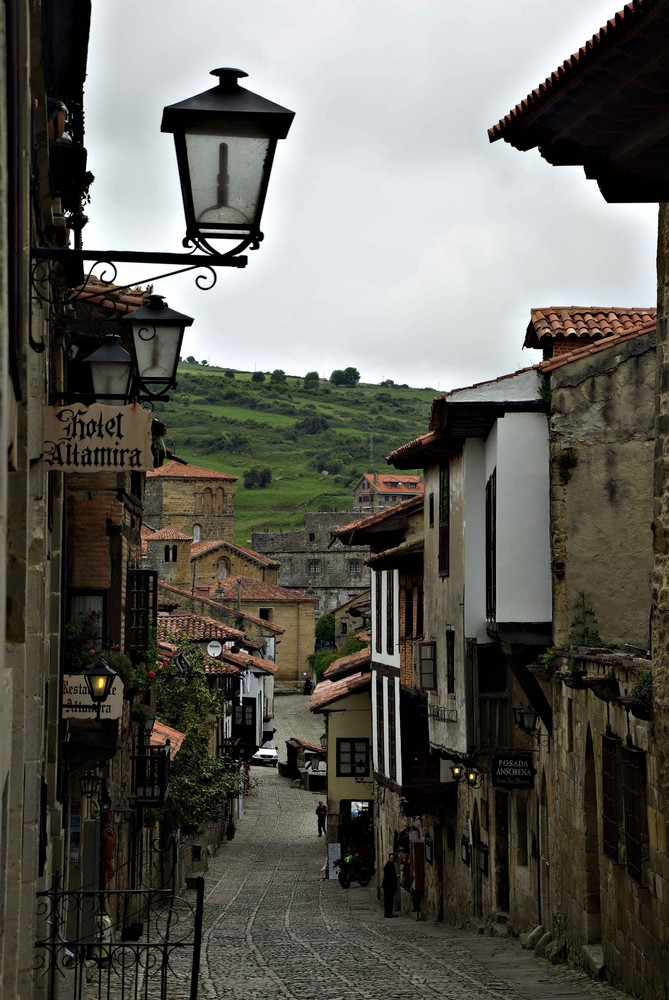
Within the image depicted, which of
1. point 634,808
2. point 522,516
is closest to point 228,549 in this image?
point 522,516

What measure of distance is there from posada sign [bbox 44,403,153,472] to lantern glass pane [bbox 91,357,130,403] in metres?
1.87

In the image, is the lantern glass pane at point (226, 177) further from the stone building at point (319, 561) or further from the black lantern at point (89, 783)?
the stone building at point (319, 561)

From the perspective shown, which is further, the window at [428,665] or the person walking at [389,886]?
the person walking at [389,886]

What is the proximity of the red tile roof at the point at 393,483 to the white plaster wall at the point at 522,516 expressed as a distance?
126068mm

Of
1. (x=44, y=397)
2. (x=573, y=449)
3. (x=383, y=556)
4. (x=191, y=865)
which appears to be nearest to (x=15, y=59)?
(x=44, y=397)

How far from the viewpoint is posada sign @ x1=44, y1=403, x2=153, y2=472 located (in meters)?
8.69

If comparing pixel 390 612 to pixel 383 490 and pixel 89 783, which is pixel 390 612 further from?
pixel 383 490

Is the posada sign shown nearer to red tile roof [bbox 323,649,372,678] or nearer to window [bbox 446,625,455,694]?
window [bbox 446,625,455,694]

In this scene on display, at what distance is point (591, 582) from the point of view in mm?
19031

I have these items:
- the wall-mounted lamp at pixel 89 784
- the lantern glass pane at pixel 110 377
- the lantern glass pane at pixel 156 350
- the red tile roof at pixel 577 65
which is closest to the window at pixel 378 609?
the wall-mounted lamp at pixel 89 784

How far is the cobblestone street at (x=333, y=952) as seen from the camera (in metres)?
15.2

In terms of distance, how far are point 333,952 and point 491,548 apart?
21.0 ft

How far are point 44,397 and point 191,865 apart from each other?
3038cm

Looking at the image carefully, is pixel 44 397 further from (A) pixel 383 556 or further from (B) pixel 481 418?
(A) pixel 383 556
